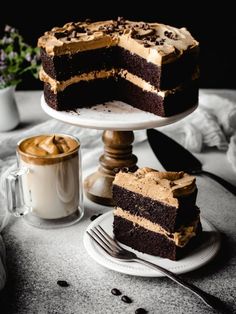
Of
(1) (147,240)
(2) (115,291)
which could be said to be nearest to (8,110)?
(1) (147,240)

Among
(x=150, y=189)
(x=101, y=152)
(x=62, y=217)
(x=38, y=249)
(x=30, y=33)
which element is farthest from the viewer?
(x=30, y=33)

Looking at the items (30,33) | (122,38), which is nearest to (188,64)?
(122,38)

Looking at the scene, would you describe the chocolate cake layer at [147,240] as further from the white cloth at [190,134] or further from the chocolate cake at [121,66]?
the white cloth at [190,134]

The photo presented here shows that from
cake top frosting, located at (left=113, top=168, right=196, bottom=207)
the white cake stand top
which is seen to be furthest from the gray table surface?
the white cake stand top

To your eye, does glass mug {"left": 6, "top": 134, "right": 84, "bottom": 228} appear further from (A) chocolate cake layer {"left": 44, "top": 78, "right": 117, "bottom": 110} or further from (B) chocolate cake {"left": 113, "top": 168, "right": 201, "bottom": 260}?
(B) chocolate cake {"left": 113, "top": 168, "right": 201, "bottom": 260}

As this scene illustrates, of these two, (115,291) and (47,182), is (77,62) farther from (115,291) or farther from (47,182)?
(115,291)

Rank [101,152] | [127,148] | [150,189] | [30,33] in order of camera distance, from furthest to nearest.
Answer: [30,33], [101,152], [127,148], [150,189]

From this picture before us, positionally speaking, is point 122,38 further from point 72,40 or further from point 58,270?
point 58,270
